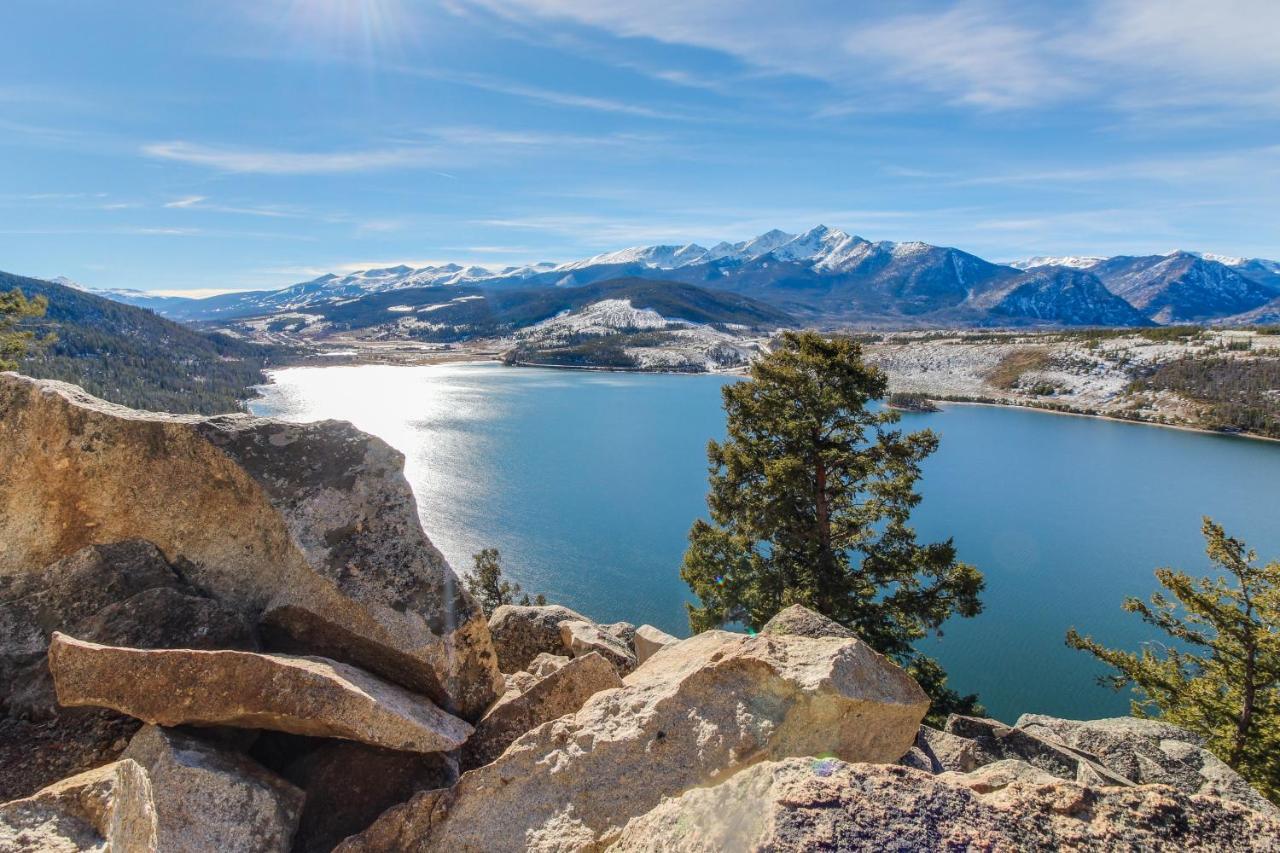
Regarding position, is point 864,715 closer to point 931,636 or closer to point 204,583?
point 204,583

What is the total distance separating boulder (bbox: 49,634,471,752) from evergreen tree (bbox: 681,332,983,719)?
13832 mm

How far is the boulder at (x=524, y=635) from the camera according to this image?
45.1ft

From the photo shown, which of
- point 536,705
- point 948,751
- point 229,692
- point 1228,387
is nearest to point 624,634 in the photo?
point 536,705

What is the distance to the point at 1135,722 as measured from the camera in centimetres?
1261

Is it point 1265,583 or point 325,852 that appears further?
point 1265,583

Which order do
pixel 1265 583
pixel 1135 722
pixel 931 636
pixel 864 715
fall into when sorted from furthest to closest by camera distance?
pixel 931 636 → pixel 1265 583 → pixel 1135 722 → pixel 864 715

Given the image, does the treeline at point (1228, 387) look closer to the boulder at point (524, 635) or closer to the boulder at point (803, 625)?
the boulder at point (803, 625)

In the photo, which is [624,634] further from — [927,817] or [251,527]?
[927,817]

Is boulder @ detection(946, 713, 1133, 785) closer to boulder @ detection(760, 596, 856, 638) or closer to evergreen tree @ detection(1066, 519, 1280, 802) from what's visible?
boulder @ detection(760, 596, 856, 638)

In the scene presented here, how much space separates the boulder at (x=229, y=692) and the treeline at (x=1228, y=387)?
182 meters

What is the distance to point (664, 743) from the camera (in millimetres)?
6633

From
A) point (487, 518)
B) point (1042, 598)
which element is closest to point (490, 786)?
point (1042, 598)

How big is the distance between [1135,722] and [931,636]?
1209 inches

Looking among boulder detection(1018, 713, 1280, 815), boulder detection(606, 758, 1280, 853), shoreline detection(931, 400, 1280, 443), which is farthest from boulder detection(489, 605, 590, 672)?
shoreline detection(931, 400, 1280, 443)
